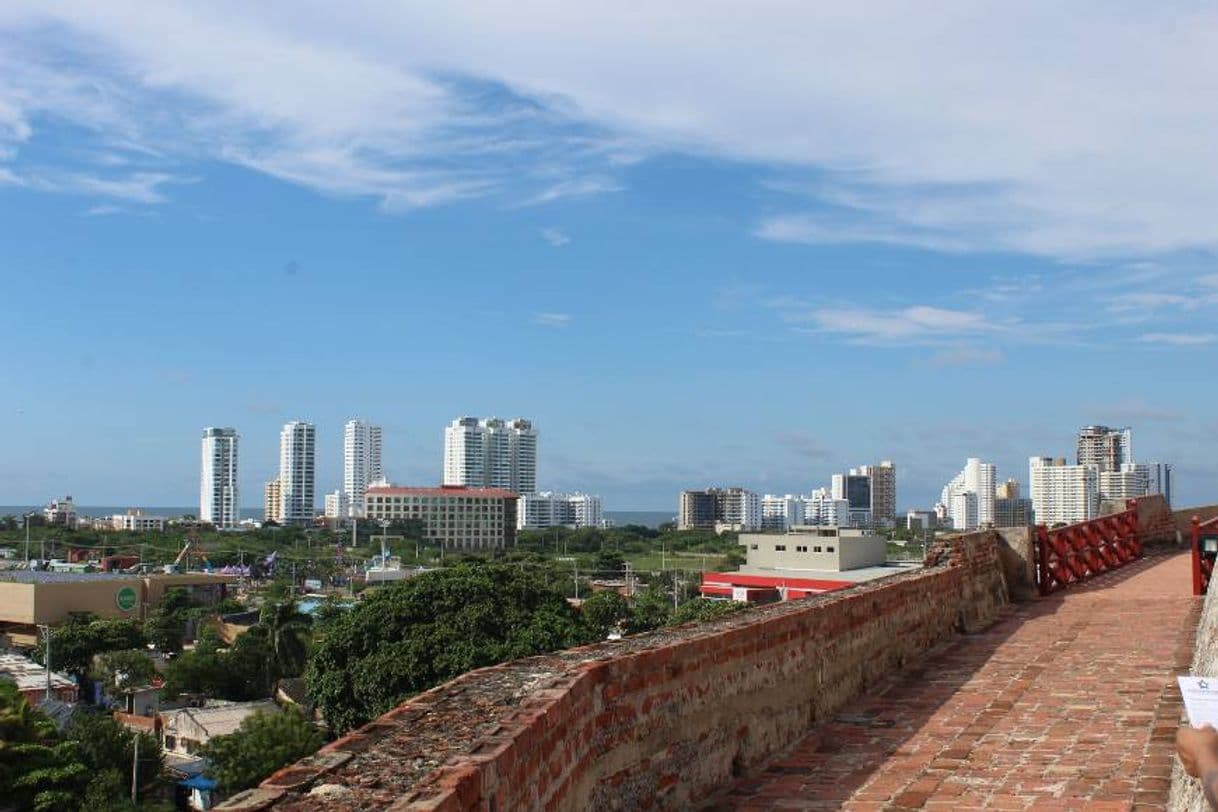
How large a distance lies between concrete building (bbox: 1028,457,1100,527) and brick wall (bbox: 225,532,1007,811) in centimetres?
10872

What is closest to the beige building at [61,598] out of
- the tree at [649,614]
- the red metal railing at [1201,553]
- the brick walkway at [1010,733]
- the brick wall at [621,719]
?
the tree at [649,614]

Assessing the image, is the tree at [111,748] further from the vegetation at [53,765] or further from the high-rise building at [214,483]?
the high-rise building at [214,483]

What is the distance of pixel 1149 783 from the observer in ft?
17.4

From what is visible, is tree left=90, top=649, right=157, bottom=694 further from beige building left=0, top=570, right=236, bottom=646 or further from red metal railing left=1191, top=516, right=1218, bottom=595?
red metal railing left=1191, top=516, right=1218, bottom=595

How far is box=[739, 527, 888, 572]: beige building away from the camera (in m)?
62.8

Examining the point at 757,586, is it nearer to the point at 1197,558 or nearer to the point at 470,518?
the point at 1197,558

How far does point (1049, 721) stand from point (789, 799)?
208 centimetres

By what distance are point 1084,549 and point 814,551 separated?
51.4m

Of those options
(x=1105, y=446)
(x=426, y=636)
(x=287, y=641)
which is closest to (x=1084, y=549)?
(x=426, y=636)

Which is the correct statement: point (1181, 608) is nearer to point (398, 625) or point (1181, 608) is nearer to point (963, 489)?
point (398, 625)

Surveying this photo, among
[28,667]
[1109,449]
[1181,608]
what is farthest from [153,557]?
[1181,608]

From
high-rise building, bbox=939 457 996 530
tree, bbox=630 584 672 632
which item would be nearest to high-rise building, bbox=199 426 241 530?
high-rise building, bbox=939 457 996 530

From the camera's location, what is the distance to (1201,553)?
1113 centimetres

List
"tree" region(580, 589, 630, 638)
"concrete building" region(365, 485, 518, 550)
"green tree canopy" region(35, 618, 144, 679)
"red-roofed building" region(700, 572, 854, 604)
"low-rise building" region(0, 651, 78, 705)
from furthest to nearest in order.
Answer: "concrete building" region(365, 485, 518, 550) < "red-roofed building" region(700, 572, 854, 604) < "tree" region(580, 589, 630, 638) < "green tree canopy" region(35, 618, 144, 679) < "low-rise building" region(0, 651, 78, 705)
